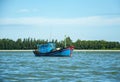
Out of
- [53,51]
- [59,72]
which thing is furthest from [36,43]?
[59,72]

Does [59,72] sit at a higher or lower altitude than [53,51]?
lower

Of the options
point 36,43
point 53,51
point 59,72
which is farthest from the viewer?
point 36,43

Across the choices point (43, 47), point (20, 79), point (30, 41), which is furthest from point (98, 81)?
point (30, 41)

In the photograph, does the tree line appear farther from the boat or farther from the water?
the water

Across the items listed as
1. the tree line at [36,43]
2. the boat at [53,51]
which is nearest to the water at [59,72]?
the boat at [53,51]

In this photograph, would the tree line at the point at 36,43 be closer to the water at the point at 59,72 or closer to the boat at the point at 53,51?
the boat at the point at 53,51

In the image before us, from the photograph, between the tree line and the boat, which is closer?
the boat

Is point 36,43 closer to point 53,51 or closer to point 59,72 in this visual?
point 53,51

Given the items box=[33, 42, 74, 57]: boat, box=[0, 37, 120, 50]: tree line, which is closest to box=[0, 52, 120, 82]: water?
box=[33, 42, 74, 57]: boat

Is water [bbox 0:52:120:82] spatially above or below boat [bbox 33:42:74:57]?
below

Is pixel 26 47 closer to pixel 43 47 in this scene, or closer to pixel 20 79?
pixel 43 47

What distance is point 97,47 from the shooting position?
540 ft

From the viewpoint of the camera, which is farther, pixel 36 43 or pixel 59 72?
pixel 36 43

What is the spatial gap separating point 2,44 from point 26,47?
984 centimetres
